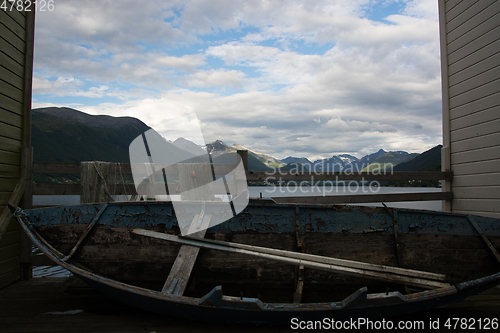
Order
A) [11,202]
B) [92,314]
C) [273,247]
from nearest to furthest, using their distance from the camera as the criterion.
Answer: [92,314], [273,247], [11,202]

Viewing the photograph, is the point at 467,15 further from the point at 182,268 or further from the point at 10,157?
the point at 10,157

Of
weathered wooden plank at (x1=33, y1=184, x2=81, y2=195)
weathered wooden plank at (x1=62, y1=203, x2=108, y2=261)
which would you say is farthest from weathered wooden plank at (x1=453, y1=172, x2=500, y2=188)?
weathered wooden plank at (x1=33, y1=184, x2=81, y2=195)

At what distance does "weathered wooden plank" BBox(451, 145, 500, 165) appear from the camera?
15.3 ft

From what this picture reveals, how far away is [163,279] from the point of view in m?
3.55

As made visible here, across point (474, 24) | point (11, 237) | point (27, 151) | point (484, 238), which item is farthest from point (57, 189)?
point (474, 24)

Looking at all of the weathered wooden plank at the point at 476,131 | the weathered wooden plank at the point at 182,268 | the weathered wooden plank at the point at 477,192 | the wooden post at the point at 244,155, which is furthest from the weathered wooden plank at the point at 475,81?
the weathered wooden plank at the point at 182,268

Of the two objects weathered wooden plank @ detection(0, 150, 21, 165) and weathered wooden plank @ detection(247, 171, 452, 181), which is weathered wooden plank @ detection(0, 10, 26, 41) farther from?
weathered wooden plank @ detection(247, 171, 452, 181)

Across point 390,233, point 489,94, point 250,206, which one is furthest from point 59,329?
point 489,94

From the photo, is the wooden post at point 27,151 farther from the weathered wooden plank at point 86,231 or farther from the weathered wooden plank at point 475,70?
the weathered wooden plank at point 475,70

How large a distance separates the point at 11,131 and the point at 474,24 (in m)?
7.61

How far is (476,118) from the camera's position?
4973 millimetres

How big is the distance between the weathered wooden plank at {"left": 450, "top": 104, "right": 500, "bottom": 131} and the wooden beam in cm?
733

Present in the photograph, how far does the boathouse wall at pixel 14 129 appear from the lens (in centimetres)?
410

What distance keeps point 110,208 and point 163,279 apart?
112 cm
